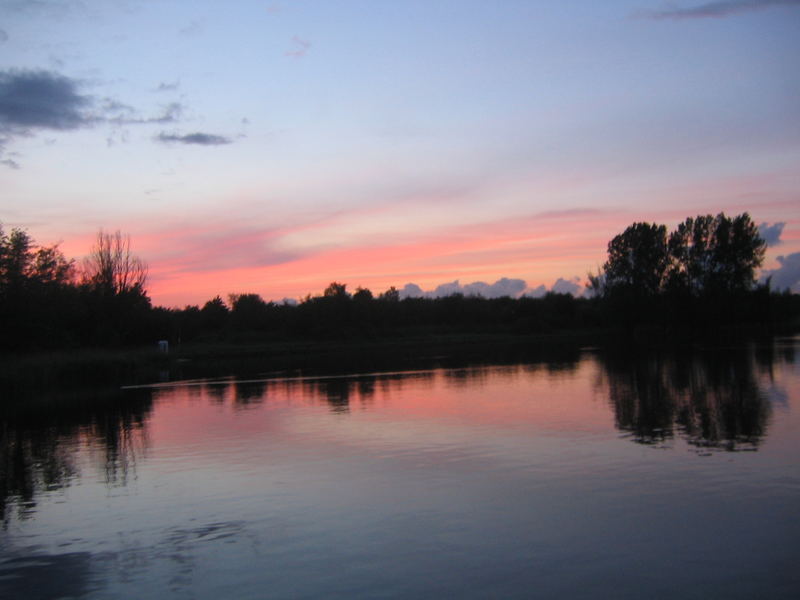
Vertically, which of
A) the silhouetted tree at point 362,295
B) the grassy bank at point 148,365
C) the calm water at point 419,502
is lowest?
the calm water at point 419,502

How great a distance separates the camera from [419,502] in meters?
10.6

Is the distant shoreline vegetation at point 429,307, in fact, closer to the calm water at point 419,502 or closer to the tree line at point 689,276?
the tree line at point 689,276

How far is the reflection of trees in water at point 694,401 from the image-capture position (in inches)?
594

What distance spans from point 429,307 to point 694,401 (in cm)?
9045

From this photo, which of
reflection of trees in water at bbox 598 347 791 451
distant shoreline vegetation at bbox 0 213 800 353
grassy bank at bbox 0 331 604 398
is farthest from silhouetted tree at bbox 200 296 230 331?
reflection of trees in water at bbox 598 347 791 451

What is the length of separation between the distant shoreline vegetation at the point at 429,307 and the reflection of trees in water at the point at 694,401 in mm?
31640

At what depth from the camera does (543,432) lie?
16422mm

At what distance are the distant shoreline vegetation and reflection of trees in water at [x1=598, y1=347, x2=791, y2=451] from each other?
3164 centimetres

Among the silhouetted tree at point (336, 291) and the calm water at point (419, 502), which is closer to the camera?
the calm water at point (419, 502)

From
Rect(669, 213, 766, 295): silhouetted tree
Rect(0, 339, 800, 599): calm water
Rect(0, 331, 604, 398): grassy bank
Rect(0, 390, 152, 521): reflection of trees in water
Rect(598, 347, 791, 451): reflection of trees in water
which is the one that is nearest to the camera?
Rect(0, 339, 800, 599): calm water

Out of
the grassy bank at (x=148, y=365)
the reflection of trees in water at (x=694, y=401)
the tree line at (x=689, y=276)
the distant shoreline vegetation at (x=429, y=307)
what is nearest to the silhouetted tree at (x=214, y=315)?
the distant shoreline vegetation at (x=429, y=307)

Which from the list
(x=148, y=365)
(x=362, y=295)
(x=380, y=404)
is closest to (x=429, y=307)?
(x=362, y=295)

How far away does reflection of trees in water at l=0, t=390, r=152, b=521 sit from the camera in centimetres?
1319

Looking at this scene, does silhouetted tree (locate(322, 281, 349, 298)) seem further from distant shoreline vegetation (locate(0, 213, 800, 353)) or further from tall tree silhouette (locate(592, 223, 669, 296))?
tall tree silhouette (locate(592, 223, 669, 296))
